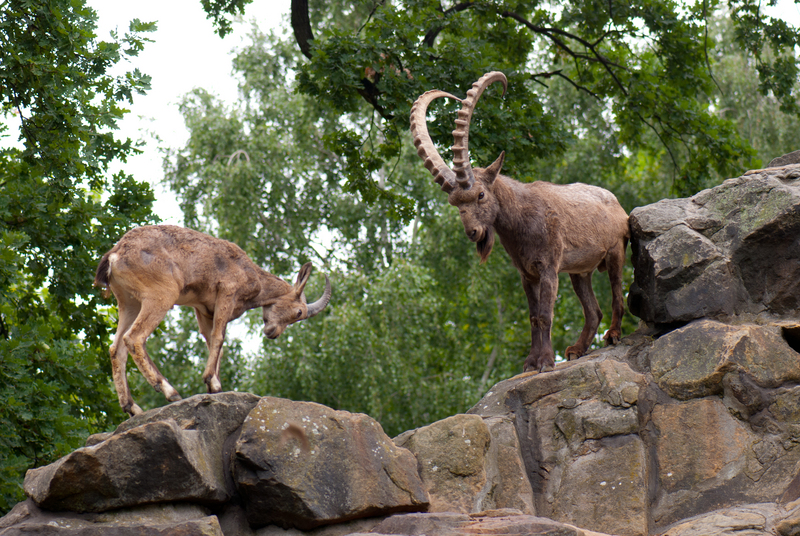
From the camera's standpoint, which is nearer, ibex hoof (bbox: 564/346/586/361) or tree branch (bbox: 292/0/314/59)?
ibex hoof (bbox: 564/346/586/361)

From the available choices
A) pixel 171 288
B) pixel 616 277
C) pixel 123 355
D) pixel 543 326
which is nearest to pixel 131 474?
pixel 123 355

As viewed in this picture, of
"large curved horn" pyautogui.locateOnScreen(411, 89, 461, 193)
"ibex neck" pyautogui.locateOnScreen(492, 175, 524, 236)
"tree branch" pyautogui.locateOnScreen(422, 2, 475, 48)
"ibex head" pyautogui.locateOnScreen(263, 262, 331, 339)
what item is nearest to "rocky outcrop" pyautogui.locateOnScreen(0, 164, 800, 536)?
"ibex neck" pyautogui.locateOnScreen(492, 175, 524, 236)

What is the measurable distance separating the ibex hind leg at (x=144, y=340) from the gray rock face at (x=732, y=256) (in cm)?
481

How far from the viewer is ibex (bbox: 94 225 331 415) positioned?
720 centimetres

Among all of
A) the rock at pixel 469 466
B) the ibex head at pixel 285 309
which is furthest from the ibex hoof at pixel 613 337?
the ibex head at pixel 285 309

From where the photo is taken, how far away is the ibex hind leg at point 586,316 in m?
9.04

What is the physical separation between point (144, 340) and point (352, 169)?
6321 mm

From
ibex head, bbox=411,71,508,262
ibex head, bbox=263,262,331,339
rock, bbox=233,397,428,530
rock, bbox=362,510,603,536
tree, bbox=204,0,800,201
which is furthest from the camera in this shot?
tree, bbox=204,0,800,201

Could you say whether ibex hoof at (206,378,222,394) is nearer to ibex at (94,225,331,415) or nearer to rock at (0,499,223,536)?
ibex at (94,225,331,415)

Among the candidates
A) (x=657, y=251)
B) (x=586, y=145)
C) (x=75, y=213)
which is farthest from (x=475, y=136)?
(x=586, y=145)

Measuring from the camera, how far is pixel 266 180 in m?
24.2

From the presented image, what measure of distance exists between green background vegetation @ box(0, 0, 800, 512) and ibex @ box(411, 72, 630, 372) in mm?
2545

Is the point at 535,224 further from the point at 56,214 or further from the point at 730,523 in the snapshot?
the point at 56,214

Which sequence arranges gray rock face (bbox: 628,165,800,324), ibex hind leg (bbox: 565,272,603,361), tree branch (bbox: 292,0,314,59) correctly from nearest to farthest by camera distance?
gray rock face (bbox: 628,165,800,324), ibex hind leg (bbox: 565,272,603,361), tree branch (bbox: 292,0,314,59)
